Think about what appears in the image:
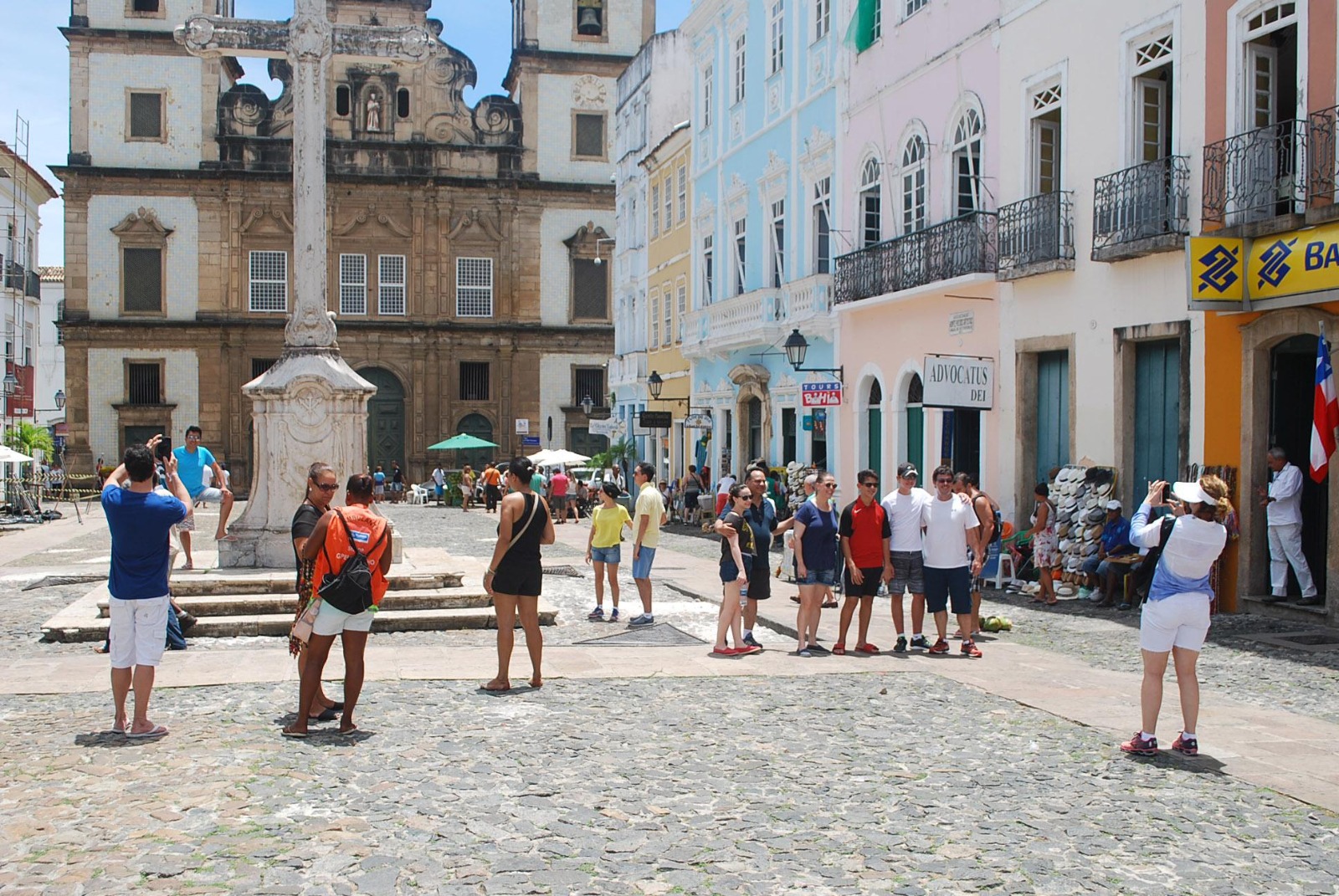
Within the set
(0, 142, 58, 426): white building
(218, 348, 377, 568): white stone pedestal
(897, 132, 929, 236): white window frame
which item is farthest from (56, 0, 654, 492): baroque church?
(218, 348, 377, 568): white stone pedestal

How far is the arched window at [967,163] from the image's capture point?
61.3 feet

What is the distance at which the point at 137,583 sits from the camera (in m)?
7.62

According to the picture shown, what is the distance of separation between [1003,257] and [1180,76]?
3.61 metres

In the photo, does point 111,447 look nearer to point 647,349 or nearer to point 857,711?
point 647,349

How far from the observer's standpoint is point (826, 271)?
78.1 ft

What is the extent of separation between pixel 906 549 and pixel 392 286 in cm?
3965

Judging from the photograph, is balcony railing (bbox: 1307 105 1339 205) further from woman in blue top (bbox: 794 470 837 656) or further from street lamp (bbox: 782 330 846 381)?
street lamp (bbox: 782 330 846 381)

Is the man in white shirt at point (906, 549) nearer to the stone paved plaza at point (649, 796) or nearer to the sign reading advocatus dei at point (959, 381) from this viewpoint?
the stone paved plaza at point (649, 796)

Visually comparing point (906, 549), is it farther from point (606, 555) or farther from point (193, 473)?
point (193, 473)

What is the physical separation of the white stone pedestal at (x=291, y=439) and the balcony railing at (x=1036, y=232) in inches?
312

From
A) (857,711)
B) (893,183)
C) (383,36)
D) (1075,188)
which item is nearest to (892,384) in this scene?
(893,183)

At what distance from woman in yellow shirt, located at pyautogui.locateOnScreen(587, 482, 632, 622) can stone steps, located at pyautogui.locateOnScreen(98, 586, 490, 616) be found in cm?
108

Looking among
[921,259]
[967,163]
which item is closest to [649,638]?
[921,259]

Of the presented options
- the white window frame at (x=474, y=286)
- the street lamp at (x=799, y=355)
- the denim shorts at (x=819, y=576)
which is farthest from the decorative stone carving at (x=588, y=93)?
the denim shorts at (x=819, y=576)
